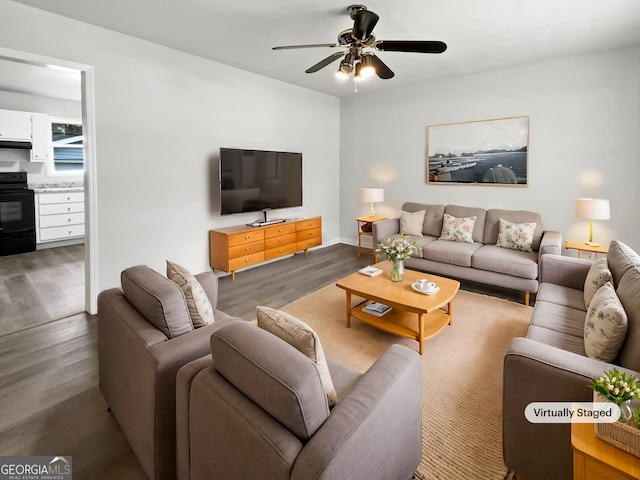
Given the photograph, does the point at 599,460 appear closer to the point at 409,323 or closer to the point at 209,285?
the point at 409,323

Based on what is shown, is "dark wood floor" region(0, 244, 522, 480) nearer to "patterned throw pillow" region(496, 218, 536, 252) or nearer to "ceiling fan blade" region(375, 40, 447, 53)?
"patterned throw pillow" region(496, 218, 536, 252)

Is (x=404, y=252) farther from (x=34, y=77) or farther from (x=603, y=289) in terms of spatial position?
(x=34, y=77)

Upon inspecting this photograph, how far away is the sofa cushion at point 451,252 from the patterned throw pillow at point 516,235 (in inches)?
11.6

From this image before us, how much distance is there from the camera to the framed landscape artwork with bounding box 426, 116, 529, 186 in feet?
14.7

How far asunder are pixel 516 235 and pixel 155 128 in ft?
14.2

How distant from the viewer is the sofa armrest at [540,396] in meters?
1.39

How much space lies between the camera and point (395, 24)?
3.14 metres

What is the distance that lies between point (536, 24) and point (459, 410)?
11.2 feet

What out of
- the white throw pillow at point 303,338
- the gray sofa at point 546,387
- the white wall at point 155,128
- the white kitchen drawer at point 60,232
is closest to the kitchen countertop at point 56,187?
the white kitchen drawer at point 60,232

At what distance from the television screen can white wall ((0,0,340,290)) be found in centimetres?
25

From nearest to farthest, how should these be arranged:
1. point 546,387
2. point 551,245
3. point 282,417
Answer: point 282,417
point 546,387
point 551,245

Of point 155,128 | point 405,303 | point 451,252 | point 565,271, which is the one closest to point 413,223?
point 451,252

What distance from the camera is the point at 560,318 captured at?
7.50 feet

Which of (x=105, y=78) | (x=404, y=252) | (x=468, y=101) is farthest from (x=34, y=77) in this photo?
(x=468, y=101)
